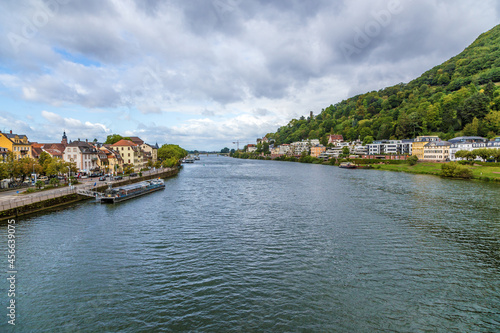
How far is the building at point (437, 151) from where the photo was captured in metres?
105

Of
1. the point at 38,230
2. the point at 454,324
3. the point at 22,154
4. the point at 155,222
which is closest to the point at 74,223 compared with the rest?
the point at 38,230

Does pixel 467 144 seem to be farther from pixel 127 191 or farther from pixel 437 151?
pixel 127 191

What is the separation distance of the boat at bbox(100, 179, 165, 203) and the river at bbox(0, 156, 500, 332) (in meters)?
9.59

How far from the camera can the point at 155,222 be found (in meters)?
31.7

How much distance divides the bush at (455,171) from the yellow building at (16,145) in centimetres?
11478

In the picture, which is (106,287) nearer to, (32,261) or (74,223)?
(32,261)

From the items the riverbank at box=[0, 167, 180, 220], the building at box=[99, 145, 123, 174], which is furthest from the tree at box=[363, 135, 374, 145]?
the riverbank at box=[0, 167, 180, 220]

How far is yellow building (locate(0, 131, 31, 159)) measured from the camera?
6612 centimetres

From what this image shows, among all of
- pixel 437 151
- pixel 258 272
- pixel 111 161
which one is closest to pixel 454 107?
pixel 437 151

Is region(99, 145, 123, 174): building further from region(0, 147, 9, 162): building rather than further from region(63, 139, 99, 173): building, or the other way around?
region(0, 147, 9, 162): building

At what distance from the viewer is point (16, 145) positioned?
68438 millimetres

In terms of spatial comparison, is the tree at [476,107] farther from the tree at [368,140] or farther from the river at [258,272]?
the river at [258,272]

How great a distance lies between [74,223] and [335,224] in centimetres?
3051

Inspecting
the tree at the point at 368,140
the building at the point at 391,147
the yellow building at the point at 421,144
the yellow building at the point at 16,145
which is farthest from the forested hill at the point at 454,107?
the yellow building at the point at 16,145
